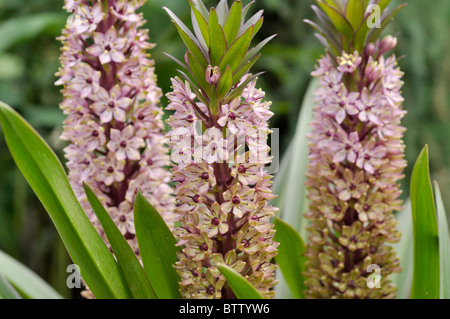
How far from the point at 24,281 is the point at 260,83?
1305 millimetres

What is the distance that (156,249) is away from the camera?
671 mm

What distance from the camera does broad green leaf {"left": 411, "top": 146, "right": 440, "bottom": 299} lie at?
668mm

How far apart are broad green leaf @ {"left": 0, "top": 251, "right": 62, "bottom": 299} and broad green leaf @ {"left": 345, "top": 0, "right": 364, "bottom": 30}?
672 mm

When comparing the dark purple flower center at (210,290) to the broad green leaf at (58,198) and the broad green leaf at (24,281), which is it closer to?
the broad green leaf at (58,198)

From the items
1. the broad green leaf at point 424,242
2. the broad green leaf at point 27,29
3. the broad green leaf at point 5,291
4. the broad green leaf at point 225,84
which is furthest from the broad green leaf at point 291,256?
the broad green leaf at point 27,29

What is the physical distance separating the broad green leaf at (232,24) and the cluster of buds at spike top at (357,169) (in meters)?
0.21

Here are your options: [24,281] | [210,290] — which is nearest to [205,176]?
[210,290]

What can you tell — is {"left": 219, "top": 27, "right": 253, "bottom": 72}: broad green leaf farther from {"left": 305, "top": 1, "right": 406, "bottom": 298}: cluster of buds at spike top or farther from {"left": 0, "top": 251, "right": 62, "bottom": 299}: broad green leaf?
{"left": 0, "top": 251, "right": 62, "bottom": 299}: broad green leaf

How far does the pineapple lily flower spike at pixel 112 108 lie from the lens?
2.30 feet

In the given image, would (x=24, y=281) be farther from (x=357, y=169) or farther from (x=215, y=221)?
(x=357, y=169)

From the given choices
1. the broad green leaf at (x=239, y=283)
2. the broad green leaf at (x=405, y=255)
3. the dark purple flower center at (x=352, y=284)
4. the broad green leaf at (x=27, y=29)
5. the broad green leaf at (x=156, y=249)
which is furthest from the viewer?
the broad green leaf at (x=27, y=29)

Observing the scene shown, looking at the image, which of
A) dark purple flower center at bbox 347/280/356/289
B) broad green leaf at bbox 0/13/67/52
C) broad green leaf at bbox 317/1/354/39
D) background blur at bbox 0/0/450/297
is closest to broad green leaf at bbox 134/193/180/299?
dark purple flower center at bbox 347/280/356/289
